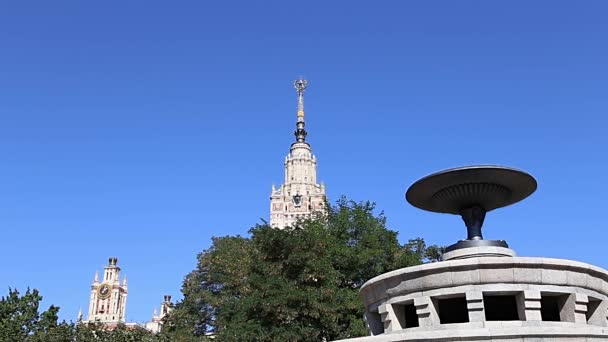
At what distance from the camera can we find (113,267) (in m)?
112

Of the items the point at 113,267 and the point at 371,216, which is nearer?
the point at 371,216

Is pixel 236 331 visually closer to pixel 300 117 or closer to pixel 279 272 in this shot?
pixel 279 272

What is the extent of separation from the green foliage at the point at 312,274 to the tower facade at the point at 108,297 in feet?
261

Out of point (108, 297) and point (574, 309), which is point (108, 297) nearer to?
point (108, 297)

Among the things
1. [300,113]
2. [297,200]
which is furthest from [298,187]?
[300,113]

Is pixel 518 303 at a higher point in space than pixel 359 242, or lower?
lower

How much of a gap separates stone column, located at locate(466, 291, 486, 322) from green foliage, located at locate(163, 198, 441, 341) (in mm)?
12081

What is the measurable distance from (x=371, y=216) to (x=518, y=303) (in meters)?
20.1

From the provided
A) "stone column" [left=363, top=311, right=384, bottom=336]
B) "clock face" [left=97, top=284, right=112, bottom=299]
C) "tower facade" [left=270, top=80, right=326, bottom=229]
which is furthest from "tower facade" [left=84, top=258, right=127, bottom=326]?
"stone column" [left=363, top=311, right=384, bottom=336]

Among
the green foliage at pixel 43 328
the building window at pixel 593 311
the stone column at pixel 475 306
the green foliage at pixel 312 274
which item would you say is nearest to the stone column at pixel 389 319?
the stone column at pixel 475 306

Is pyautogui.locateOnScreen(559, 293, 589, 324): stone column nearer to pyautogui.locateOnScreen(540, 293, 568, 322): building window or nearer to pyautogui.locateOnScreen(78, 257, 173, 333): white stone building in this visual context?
pyautogui.locateOnScreen(540, 293, 568, 322): building window

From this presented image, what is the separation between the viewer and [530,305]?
1184 cm

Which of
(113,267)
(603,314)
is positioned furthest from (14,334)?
(113,267)

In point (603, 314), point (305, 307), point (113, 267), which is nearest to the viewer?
point (603, 314)
